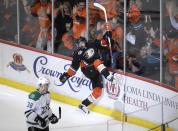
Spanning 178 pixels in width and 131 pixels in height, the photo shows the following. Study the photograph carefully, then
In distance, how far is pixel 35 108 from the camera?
24.1ft

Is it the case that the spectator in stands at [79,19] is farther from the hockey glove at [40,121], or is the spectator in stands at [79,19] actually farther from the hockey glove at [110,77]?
the hockey glove at [40,121]

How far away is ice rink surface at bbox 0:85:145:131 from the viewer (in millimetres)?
9047

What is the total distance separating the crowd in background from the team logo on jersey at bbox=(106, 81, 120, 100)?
273 mm

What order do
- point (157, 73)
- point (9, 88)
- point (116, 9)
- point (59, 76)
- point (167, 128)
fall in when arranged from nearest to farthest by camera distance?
1. point (167, 128)
2. point (157, 73)
3. point (116, 9)
4. point (59, 76)
5. point (9, 88)

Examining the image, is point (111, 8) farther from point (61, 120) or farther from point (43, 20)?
point (61, 120)

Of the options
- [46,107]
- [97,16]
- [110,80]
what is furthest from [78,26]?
[46,107]

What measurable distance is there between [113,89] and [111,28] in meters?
0.95

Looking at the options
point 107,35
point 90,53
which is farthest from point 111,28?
point 90,53


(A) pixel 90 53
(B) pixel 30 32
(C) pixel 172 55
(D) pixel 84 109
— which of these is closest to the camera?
(C) pixel 172 55

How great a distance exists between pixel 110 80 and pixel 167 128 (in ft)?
7.92

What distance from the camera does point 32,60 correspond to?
1071cm

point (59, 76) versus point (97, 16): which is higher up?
point (97, 16)

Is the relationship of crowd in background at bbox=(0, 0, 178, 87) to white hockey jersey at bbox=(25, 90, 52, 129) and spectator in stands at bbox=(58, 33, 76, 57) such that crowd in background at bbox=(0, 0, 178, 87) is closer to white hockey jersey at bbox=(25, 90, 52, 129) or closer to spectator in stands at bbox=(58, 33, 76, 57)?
spectator in stands at bbox=(58, 33, 76, 57)

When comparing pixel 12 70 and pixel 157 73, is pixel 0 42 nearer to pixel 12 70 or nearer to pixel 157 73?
pixel 12 70
